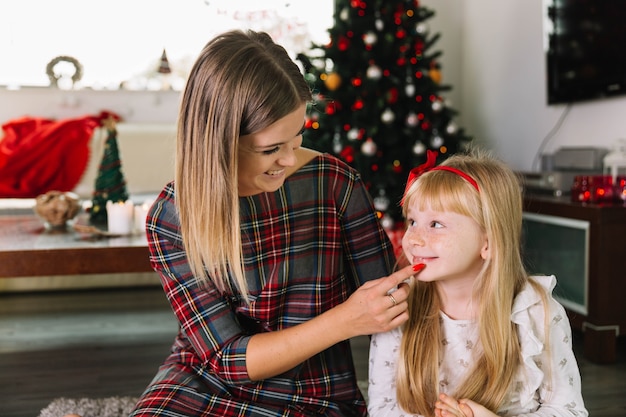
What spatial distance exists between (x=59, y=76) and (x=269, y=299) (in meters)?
4.15

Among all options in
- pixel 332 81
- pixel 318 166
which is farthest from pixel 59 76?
pixel 318 166

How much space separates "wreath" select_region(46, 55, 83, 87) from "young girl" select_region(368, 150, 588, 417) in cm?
414

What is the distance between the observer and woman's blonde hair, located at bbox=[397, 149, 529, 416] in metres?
1.21

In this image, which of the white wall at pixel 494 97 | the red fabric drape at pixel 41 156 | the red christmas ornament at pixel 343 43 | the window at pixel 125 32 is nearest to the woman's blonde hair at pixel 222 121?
the white wall at pixel 494 97

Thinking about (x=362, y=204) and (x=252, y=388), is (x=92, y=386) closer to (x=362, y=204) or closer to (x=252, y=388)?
(x=252, y=388)

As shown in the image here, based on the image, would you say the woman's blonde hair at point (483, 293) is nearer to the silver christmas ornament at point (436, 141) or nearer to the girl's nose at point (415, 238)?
the girl's nose at point (415, 238)

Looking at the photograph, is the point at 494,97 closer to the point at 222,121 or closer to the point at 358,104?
the point at 358,104

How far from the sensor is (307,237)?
1.32 meters

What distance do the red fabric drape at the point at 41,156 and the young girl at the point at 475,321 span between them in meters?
3.29

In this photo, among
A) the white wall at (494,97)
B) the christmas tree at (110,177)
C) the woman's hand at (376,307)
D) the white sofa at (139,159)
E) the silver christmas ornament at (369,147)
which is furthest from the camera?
the white sofa at (139,159)

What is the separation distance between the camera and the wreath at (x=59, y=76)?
16.0 ft

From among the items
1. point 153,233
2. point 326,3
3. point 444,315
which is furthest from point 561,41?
point 153,233

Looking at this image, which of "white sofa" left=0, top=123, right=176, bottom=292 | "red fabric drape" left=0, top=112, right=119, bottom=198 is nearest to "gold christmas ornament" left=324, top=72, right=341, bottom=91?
"white sofa" left=0, top=123, right=176, bottom=292

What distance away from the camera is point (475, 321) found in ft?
4.17
